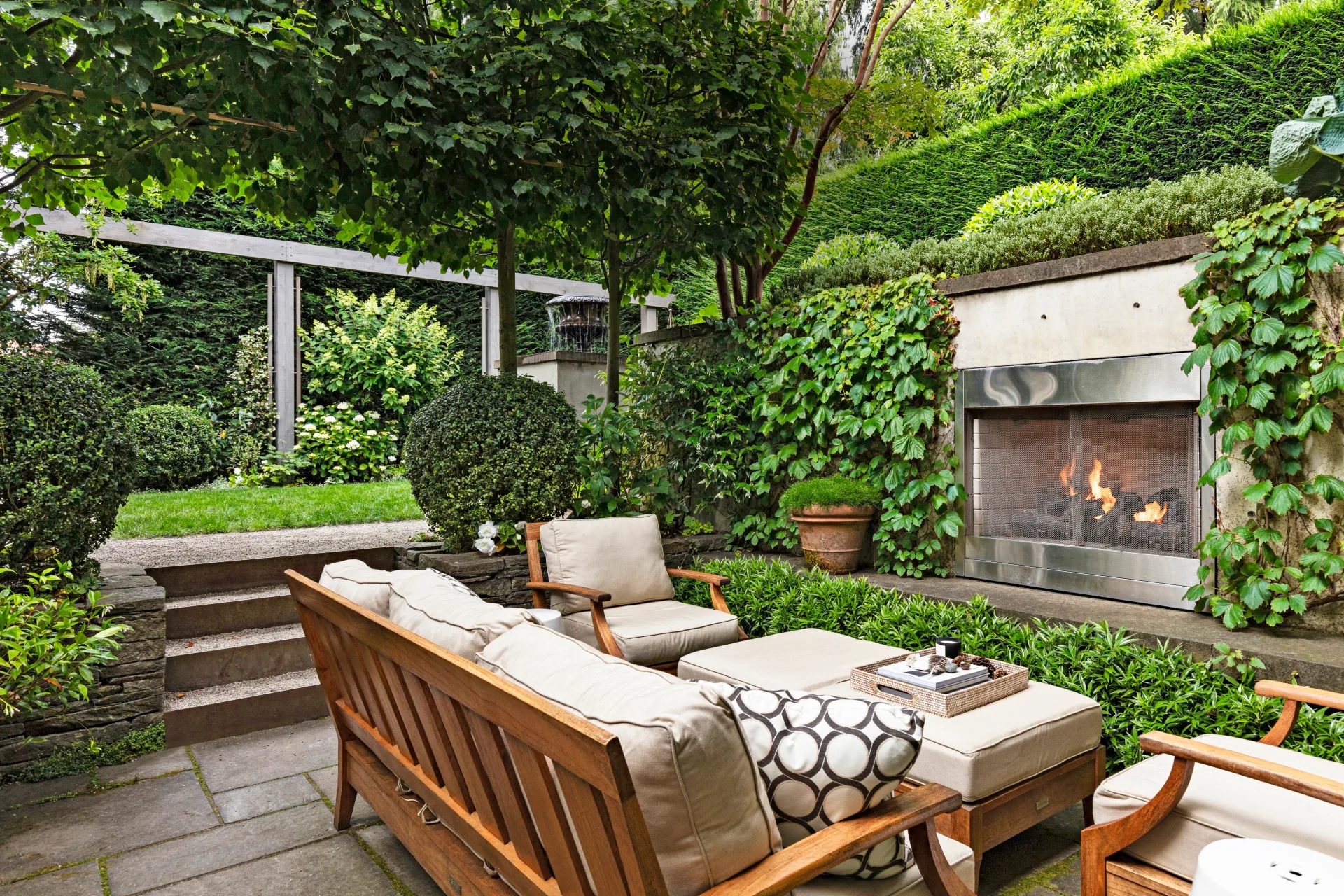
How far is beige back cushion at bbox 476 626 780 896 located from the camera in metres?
1.14

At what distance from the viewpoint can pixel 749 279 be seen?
222 inches

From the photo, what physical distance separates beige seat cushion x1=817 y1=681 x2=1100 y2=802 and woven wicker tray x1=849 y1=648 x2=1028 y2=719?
22 millimetres

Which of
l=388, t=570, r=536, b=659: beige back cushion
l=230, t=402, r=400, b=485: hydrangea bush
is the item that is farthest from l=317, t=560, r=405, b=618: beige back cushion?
l=230, t=402, r=400, b=485: hydrangea bush

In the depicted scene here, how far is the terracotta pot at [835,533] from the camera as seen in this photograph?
4188 mm

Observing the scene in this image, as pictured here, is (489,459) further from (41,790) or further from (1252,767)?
(1252,767)

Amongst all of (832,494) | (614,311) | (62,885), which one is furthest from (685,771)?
(614,311)

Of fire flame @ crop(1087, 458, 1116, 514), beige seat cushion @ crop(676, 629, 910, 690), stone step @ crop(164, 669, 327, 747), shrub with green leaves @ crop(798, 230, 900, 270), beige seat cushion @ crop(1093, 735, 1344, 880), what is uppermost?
shrub with green leaves @ crop(798, 230, 900, 270)

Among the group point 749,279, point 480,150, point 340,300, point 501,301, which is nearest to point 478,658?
point 480,150

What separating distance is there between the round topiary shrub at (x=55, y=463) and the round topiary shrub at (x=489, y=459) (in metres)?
1.38

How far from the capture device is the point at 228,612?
3.78 metres

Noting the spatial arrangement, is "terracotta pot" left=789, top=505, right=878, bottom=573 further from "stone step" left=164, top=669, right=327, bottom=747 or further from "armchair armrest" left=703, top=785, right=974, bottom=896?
"armchair armrest" left=703, top=785, right=974, bottom=896

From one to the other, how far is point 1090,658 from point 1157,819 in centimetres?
117

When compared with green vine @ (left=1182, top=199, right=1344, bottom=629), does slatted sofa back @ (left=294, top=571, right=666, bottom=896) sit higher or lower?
→ lower

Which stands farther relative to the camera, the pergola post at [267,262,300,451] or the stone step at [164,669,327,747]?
the pergola post at [267,262,300,451]
